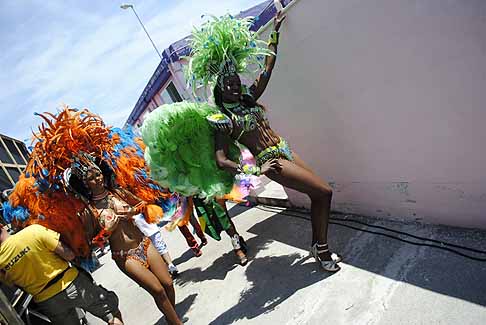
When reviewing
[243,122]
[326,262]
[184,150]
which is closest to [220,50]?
[243,122]

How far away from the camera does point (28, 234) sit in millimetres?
2621

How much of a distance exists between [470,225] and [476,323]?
0.98 metres

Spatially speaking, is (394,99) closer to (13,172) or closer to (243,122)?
(243,122)

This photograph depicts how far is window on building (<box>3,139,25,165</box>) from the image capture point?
7.18 meters

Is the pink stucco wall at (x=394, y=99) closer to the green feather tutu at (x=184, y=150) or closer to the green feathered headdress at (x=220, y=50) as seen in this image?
the green feathered headdress at (x=220, y=50)

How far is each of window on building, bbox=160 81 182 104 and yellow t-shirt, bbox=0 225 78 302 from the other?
414 inches

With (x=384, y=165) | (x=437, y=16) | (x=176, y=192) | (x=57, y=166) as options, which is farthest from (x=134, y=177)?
(x=437, y=16)

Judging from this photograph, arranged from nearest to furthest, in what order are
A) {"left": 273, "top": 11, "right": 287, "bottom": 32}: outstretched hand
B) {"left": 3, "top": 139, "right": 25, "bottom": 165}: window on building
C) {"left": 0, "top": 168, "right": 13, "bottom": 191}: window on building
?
{"left": 273, "top": 11, "right": 287, "bottom": 32}: outstretched hand
{"left": 0, "top": 168, "right": 13, "bottom": 191}: window on building
{"left": 3, "top": 139, "right": 25, "bottom": 165}: window on building

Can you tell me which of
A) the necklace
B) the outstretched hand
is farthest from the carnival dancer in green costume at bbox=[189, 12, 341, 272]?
the necklace

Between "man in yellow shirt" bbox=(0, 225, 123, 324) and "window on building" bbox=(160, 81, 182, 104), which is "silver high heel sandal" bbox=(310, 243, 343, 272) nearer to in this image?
"man in yellow shirt" bbox=(0, 225, 123, 324)

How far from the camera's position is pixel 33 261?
2637 mm

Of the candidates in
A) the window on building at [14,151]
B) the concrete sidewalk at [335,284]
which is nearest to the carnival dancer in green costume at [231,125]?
the concrete sidewalk at [335,284]

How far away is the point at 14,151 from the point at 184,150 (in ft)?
20.1

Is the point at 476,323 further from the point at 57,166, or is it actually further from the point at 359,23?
the point at 57,166
